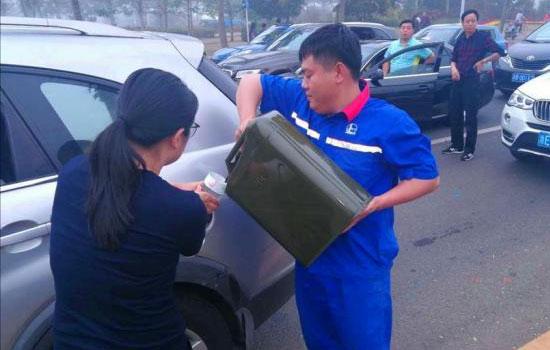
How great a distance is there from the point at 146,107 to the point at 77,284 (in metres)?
0.48

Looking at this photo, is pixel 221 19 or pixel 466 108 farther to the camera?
pixel 221 19

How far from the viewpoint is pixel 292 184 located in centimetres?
150

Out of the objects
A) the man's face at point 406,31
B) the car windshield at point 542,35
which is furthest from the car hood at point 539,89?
the car windshield at point 542,35

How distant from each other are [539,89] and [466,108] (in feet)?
2.47

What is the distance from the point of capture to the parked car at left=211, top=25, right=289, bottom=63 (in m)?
9.63

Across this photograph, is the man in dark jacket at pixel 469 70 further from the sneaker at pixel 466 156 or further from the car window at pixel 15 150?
the car window at pixel 15 150

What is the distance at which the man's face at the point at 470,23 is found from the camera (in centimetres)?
531

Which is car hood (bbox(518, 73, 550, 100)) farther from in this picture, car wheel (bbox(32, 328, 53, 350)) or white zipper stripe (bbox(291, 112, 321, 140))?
car wheel (bbox(32, 328, 53, 350))

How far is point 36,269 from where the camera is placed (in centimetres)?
150

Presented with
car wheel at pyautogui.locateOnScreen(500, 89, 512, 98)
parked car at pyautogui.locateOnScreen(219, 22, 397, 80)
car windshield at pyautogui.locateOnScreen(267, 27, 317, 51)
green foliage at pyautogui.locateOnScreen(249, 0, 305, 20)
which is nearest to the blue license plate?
parked car at pyautogui.locateOnScreen(219, 22, 397, 80)

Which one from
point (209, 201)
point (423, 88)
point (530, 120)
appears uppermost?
point (209, 201)

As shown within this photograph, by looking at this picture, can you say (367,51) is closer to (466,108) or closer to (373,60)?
(373,60)

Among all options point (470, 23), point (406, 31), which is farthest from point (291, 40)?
point (470, 23)

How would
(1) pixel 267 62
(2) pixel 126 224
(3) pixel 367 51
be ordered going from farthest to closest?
(1) pixel 267 62, (3) pixel 367 51, (2) pixel 126 224
